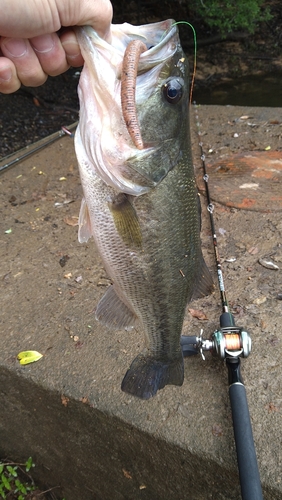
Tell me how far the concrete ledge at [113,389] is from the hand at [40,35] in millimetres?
1342

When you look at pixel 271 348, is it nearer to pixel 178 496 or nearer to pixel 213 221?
pixel 178 496

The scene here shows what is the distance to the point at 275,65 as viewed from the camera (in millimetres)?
9836

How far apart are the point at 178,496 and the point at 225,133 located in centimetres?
344

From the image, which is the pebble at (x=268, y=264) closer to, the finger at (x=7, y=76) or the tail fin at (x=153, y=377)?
the tail fin at (x=153, y=377)

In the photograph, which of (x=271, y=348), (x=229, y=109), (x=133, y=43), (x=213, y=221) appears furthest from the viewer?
(x=229, y=109)

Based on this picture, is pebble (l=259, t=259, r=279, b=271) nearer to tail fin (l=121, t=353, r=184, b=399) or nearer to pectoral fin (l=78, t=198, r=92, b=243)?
tail fin (l=121, t=353, r=184, b=399)

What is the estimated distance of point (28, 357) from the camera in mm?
2240

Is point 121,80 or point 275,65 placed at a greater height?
point 121,80

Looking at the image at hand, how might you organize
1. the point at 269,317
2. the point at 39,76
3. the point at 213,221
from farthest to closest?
the point at 213,221 → the point at 269,317 → the point at 39,76

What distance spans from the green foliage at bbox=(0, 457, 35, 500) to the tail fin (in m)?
1.22

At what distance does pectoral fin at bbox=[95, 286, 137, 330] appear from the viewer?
1.67 m

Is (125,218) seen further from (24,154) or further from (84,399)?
(24,154)

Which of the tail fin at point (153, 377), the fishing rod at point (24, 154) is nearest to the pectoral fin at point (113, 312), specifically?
the tail fin at point (153, 377)

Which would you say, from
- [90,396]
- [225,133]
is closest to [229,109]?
[225,133]
